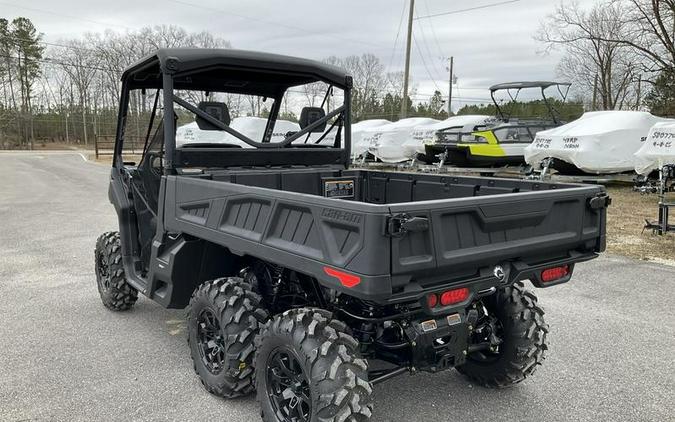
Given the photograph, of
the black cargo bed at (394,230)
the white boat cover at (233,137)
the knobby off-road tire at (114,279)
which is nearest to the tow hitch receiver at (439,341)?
the black cargo bed at (394,230)

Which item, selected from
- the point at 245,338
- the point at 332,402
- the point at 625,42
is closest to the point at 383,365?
the point at 245,338

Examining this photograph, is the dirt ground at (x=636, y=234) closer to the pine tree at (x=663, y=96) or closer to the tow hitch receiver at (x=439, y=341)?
the tow hitch receiver at (x=439, y=341)

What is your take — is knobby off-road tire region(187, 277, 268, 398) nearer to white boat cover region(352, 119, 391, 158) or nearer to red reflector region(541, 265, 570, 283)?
red reflector region(541, 265, 570, 283)

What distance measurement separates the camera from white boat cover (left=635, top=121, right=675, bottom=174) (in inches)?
405

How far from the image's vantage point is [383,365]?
141 inches

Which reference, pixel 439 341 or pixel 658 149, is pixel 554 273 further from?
pixel 658 149

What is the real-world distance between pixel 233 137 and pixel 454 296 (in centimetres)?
222

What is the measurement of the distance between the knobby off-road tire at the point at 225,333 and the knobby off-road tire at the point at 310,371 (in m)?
0.23

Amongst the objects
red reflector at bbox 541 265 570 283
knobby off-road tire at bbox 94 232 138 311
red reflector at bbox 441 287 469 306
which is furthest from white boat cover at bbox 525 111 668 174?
red reflector at bbox 441 287 469 306

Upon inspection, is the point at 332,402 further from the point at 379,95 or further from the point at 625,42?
the point at 379,95

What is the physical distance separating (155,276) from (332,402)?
187 cm

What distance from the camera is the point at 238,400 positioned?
3.25m

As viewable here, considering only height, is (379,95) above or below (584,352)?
above

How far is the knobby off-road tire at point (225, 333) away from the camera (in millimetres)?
3035
